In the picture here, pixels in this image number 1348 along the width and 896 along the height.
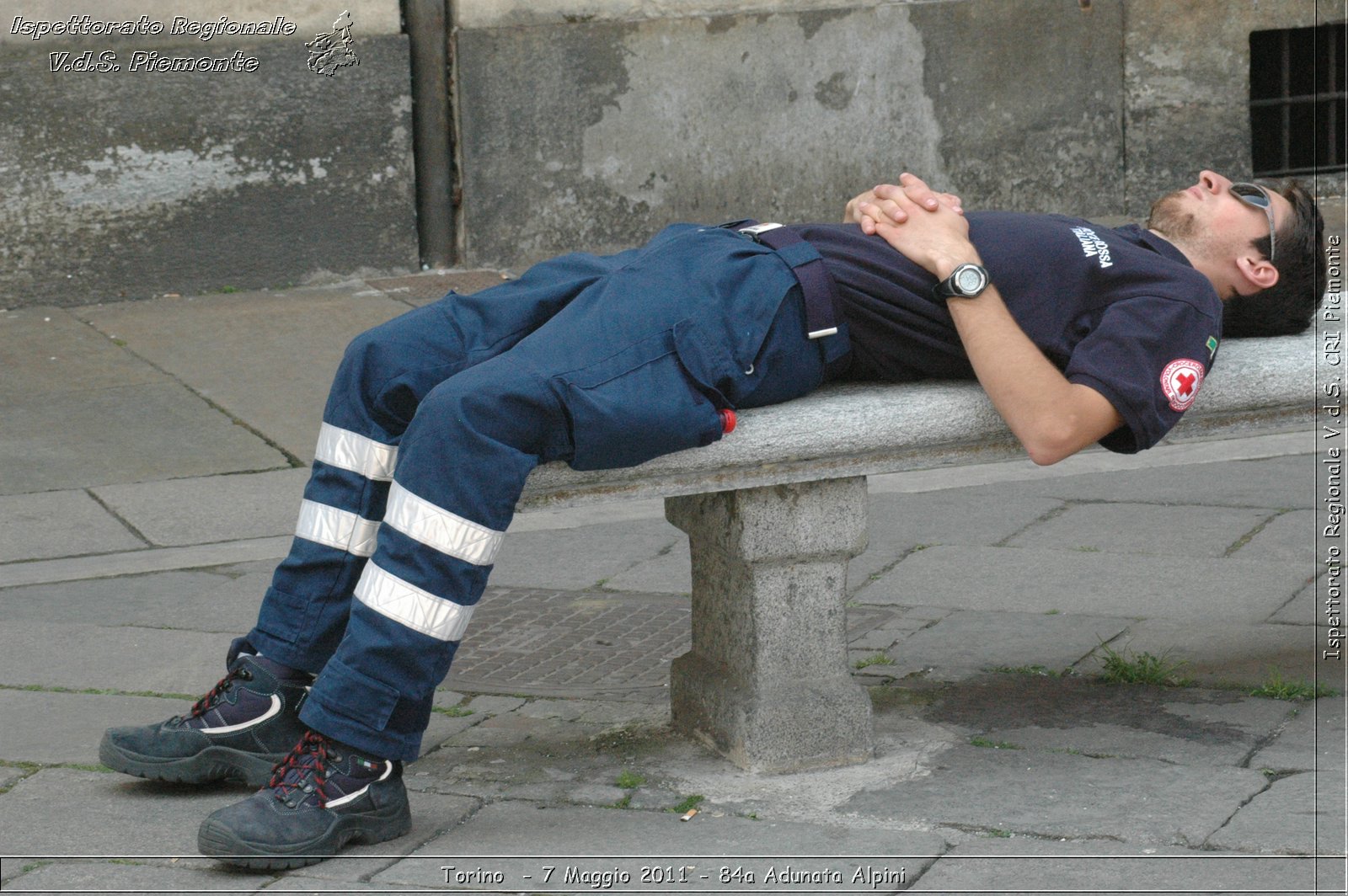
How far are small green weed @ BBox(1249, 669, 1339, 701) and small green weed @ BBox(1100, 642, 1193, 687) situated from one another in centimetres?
14

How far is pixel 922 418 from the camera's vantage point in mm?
2957

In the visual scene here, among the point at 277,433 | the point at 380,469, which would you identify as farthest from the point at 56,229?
the point at 380,469

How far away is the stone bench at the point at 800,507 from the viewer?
2859 millimetres

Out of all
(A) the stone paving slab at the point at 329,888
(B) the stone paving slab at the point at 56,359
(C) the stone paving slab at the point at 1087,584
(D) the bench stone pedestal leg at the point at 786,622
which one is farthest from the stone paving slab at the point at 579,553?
(B) the stone paving slab at the point at 56,359

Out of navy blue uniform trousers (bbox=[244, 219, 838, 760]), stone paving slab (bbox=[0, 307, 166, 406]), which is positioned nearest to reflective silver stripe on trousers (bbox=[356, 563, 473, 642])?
navy blue uniform trousers (bbox=[244, 219, 838, 760])

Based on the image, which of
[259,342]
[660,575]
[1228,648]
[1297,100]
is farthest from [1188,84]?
[1228,648]

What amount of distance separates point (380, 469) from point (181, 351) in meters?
3.78

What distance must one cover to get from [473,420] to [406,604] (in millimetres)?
297

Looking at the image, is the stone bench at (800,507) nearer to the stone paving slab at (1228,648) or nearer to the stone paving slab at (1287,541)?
the stone paving slab at (1228,648)

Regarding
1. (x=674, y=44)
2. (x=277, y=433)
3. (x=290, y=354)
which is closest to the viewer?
(x=277, y=433)

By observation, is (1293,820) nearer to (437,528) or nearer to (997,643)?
(997,643)

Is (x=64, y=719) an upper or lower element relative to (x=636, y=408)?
lower

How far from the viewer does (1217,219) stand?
318 centimetres

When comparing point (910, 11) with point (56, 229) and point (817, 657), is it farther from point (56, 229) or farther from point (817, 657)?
point (817, 657)
